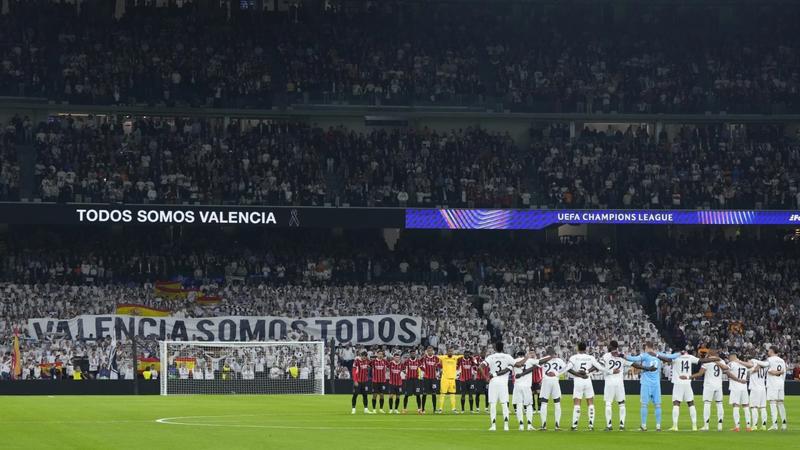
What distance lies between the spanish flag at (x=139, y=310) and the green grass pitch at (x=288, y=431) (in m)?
15.3

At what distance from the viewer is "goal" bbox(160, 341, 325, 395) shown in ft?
178

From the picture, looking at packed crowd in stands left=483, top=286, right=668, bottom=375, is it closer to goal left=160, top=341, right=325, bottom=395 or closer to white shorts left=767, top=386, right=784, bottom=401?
goal left=160, top=341, right=325, bottom=395

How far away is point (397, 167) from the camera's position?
64875 mm

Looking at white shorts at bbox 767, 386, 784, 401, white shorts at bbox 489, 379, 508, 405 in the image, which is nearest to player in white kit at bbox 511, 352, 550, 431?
white shorts at bbox 489, 379, 508, 405

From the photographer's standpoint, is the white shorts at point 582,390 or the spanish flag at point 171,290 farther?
the spanish flag at point 171,290

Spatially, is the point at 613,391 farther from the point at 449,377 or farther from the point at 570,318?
the point at 570,318

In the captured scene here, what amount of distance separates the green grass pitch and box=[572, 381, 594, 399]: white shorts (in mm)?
817

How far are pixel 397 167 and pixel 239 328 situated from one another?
36.0 feet

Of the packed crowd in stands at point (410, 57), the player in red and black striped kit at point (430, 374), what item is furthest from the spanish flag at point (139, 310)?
the player in red and black striped kit at point (430, 374)

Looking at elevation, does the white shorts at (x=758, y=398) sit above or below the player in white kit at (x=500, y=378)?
below

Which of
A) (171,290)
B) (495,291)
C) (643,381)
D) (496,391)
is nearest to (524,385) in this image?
(496,391)

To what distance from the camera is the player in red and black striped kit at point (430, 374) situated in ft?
134

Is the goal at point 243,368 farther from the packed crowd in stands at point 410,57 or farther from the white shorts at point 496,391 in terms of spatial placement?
the white shorts at point 496,391

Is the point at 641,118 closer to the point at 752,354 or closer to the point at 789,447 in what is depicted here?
the point at 752,354
